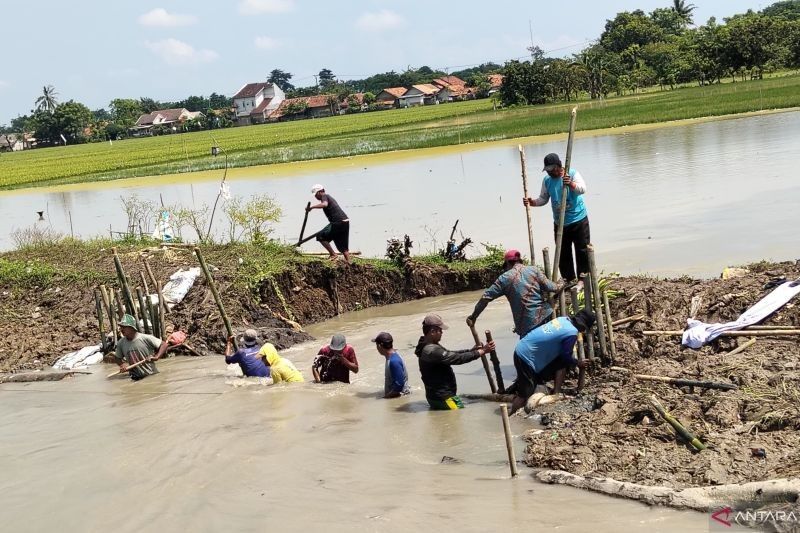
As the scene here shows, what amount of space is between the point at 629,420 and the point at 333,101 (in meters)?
94.5

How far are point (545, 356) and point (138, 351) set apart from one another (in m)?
5.42

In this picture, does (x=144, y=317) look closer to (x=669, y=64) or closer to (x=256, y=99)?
(x=669, y=64)

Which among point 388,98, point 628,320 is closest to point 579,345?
point 628,320

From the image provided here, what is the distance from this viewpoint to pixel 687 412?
19.8ft

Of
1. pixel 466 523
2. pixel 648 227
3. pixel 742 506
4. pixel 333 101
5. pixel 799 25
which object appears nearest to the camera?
pixel 742 506

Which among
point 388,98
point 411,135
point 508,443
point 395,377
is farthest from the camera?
point 388,98

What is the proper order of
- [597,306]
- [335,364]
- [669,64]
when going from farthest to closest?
[669,64], [335,364], [597,306]

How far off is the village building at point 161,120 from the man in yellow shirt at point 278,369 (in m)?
101

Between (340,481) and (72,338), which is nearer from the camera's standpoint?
(340,481)

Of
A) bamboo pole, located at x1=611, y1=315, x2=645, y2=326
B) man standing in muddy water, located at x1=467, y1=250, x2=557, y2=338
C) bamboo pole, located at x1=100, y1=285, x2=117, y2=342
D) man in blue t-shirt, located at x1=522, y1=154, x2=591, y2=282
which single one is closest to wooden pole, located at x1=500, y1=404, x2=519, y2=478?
man standing in muddy water, located at x1=467, y1=250, x2=557, y2=338

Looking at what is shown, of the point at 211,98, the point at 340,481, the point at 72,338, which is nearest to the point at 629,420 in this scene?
the point at 340,481

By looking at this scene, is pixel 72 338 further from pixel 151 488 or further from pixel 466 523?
pixel 466 523

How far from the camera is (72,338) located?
12.3 metres

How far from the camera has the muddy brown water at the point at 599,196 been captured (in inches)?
526
